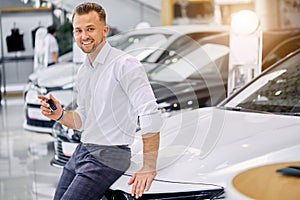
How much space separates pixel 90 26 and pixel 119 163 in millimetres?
588

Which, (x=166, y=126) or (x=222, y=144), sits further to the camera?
(x=166, y=126)

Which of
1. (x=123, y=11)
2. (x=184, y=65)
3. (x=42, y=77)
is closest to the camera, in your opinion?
(x=184, y=65)

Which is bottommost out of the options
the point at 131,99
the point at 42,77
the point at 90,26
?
the point at 42,77

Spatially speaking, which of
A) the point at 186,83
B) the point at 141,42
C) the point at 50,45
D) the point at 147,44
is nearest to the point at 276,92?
the point at 186,83

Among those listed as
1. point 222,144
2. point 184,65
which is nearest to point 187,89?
point 184,65

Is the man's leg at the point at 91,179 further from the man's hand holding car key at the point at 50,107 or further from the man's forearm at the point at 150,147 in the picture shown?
the man's hand holding car key at the point at 50,107

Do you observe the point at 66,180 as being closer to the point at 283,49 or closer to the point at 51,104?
the point at 51,104

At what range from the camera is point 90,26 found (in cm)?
213

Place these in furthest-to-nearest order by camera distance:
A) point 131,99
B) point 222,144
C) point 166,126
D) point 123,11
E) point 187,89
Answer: point 123,11, point 187,89, point 166,126, point 222,144, point 131,99

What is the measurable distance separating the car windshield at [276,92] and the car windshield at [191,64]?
1.65 m

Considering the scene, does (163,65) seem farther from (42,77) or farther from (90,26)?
(90,26)

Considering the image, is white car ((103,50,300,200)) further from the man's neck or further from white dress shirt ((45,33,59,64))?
white dress shirt ((45,33,59,64))

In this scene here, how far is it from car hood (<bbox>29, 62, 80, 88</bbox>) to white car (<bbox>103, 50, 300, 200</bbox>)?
2.85 meters

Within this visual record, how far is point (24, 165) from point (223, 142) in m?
3.41
